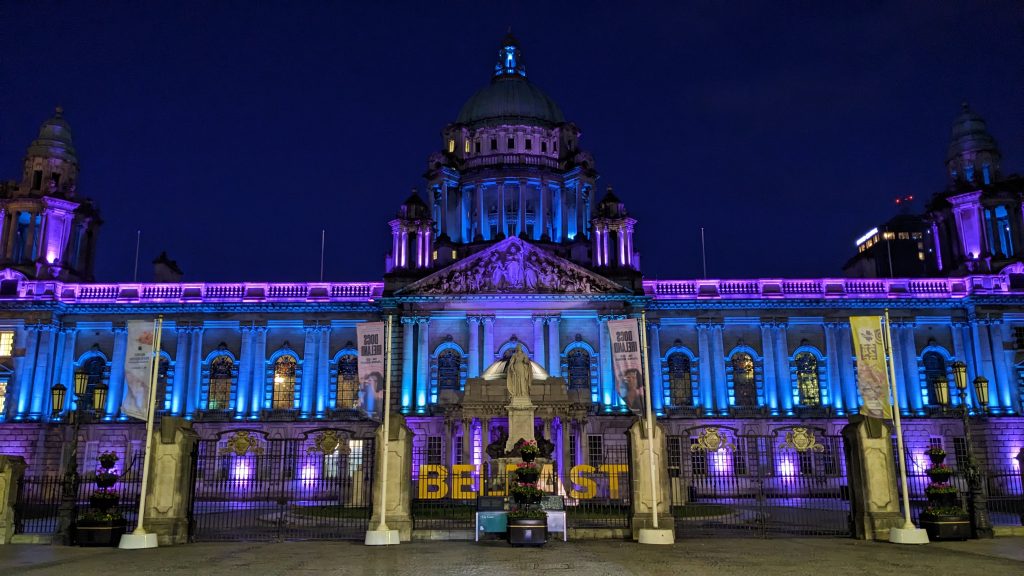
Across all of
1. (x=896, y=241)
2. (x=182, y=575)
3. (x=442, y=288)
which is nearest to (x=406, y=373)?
(x=442, y=288)

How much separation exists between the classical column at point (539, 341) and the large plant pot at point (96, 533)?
104 ft

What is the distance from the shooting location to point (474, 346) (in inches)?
2034

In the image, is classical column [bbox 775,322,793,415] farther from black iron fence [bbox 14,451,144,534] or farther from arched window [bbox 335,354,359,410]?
black iron fence [bbox 14,451,144,534]

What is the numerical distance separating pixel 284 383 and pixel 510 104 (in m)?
32.8

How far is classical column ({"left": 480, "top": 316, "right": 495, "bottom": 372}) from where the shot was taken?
169 ft

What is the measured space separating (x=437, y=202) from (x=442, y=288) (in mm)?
17842

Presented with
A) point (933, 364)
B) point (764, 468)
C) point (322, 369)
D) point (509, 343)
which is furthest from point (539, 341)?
point (933, 364)

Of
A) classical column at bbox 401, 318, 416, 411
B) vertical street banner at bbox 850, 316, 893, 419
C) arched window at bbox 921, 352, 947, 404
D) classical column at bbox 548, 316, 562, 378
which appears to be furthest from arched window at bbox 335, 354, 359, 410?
arched window at bbox 921, 352, 947, 404

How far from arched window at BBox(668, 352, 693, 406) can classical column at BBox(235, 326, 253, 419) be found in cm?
2705

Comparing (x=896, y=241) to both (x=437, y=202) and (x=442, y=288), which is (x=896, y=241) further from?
(x=442, y=288)

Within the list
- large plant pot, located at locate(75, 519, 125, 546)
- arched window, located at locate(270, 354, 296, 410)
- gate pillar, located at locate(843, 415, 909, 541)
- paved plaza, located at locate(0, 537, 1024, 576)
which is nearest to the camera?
paved plaza, located at locate(0, 537, 1024, 576)

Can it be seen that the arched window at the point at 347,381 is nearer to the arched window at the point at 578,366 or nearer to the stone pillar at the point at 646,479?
the arched window at the point at 578,366

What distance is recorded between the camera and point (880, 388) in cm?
2389

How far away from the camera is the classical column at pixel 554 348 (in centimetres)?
5150
